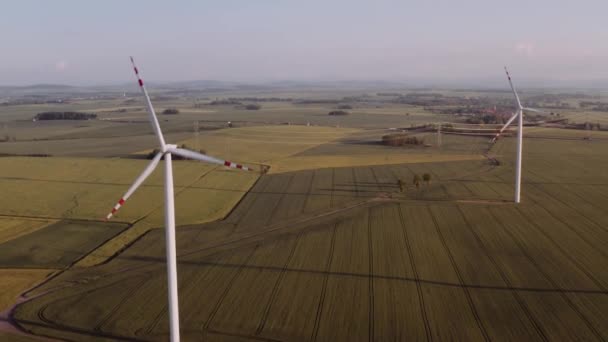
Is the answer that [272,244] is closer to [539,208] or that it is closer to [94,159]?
[539,208]

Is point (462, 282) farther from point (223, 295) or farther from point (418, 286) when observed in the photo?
point (223, 295)

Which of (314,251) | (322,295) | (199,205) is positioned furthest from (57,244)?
(322,295)

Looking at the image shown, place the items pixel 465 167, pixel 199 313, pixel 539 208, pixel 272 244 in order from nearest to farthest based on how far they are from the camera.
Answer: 1. pixel 199 313
2. pixel 272 244
3. pixel 539 208
4. pixel 465 167

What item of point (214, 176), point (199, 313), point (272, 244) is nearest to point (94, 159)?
point (214, 176)

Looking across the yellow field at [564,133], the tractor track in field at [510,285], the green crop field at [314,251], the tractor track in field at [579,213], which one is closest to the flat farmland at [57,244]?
the green crop field at [314,251]

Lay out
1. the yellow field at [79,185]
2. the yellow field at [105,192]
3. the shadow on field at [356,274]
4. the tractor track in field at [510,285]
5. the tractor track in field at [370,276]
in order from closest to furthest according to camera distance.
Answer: the tractor track in field at [510,285], the tractor track in field at [370,276], the shadow on field at [356,274], the yellow field at [105,192], the yellow field at [79,185]

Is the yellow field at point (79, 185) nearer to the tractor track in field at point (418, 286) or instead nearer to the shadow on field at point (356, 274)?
the shadow on field at point (356, 274)
